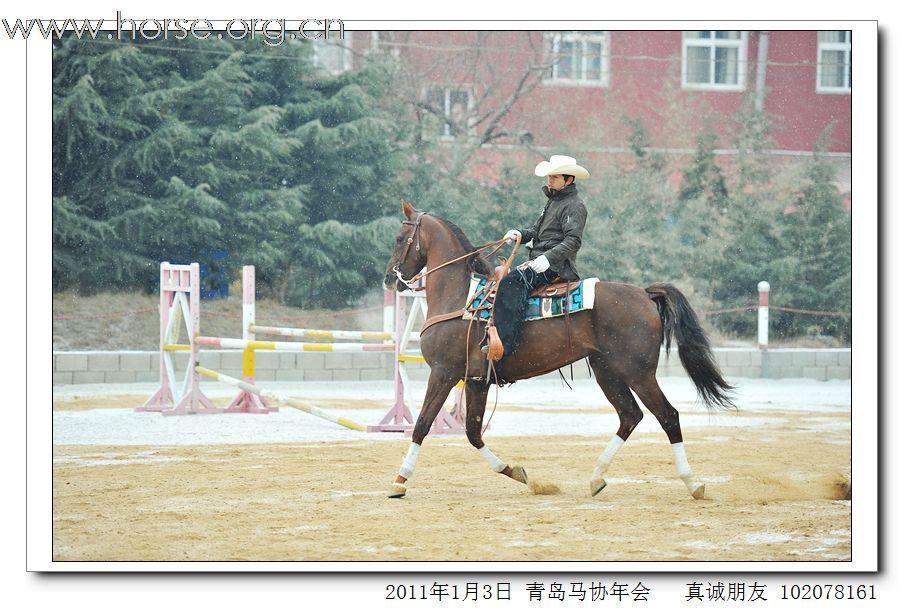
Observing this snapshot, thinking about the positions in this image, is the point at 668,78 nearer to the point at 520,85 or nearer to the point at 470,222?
the point at 520,85

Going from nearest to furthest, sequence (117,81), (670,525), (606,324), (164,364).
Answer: (670,525), (606,324), (164,364), (117,81)

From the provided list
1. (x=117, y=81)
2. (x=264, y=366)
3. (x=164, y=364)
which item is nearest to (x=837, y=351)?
(x=264, y=366)

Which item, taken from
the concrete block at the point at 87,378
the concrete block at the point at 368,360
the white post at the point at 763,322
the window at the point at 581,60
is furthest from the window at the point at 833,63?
the concrete block at the point at 87,378

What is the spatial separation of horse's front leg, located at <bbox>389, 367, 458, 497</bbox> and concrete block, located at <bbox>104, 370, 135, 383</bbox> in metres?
9.15

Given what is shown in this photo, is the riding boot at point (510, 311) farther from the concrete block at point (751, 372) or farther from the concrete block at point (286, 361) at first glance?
the concrete block at point (751, 372)

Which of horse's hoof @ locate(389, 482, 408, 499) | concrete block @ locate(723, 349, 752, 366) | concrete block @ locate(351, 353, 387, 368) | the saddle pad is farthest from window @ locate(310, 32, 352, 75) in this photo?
horse's hoof @ locate(389, 482, 408, 499)

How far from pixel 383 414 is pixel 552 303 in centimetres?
567

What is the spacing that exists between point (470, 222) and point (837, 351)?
688cm

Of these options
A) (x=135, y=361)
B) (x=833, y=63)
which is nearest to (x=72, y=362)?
(x=135, y=361)

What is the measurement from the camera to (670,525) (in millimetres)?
6566

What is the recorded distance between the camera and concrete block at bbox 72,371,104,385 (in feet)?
50.9

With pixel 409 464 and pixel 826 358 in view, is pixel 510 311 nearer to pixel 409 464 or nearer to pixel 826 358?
pixel 409 464

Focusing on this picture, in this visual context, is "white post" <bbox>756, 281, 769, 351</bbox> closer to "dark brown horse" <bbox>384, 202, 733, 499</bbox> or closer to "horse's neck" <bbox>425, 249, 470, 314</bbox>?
"dark brown horse" <bbox>384, 202, 733, 499</bbox>

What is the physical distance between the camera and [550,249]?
307 inches
